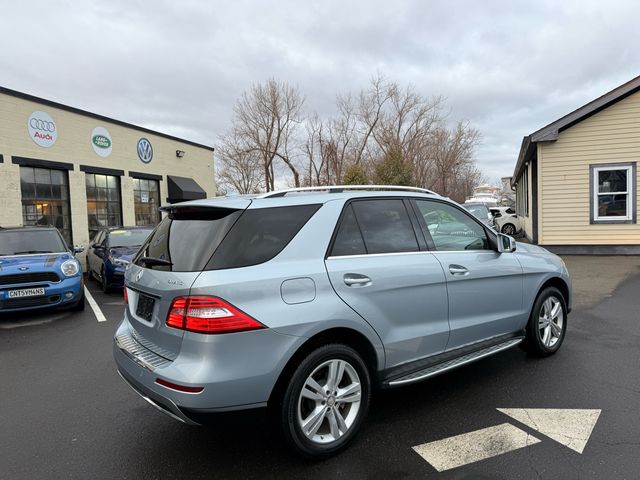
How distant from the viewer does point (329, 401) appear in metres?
2.92

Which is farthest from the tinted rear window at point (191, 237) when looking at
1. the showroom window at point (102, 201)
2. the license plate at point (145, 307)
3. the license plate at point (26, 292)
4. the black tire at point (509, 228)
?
the black tire at point (509, 228)

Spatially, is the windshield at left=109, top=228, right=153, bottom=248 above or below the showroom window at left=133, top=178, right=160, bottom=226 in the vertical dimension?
below

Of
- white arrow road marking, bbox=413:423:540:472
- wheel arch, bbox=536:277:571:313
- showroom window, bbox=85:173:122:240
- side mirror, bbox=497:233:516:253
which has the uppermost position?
showroom window, bbox=85:173:122:240

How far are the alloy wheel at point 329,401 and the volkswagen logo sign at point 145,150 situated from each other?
17100 millimetres

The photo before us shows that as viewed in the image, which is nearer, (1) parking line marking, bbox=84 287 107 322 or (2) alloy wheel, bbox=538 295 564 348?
(2) alloy wheel, bbox=538 295 564 348

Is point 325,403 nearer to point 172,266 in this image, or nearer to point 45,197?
point 172,266

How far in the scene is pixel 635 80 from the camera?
12.3m

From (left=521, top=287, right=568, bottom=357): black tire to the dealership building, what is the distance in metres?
13.6

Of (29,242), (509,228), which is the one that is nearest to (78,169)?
(29,242)

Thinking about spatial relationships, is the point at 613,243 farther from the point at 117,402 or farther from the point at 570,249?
the point at 117,402

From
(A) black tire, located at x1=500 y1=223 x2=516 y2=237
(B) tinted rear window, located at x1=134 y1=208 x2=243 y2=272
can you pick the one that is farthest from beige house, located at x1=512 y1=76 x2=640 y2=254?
(B) tinted rear window, located at x1=134 y1=208 x2=243 y2=272

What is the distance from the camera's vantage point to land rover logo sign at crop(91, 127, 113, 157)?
51.2ft

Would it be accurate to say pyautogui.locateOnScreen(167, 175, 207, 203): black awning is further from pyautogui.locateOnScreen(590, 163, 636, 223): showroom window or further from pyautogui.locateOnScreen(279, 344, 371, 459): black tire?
pyautogui.locateOnScreen(279, 344, 371, 459): black tire

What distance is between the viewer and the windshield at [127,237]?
413 inches
